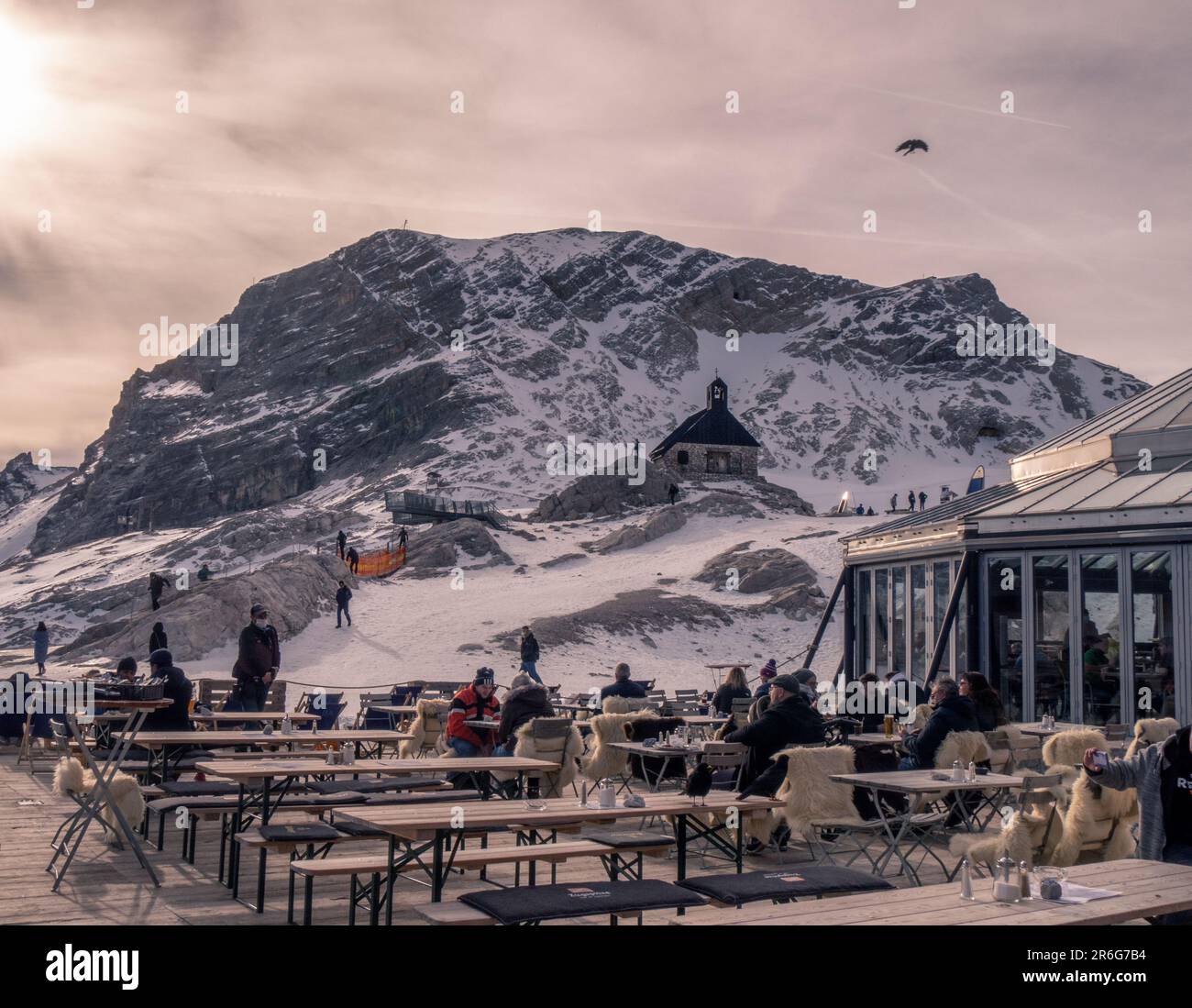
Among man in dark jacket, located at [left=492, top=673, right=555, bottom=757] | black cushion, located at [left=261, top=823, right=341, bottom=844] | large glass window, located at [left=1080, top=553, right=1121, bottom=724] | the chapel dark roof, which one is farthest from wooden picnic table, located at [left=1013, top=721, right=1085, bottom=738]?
the chapel dark roof

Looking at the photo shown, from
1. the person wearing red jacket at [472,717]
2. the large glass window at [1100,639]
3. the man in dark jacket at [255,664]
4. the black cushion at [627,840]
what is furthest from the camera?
the man in dark jacket at [255,664]

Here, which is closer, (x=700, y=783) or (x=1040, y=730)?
(x=700, y=783)

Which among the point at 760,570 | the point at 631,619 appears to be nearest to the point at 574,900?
the point at 631,619

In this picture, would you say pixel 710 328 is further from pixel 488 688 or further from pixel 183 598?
pixel 488 688

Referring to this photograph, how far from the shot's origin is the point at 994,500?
582 inches

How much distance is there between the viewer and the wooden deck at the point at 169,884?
6.27 metres

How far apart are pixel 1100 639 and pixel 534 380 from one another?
97790 mm

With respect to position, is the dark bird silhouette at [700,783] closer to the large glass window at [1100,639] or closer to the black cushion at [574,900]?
the black cushion at [574,900]

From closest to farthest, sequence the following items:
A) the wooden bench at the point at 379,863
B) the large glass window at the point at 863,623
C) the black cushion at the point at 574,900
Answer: the black cushion at the point at 574,900 < the wooden bench at the point at 379,863 < the large glass window at the point at 863,623

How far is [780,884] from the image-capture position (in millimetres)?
4895

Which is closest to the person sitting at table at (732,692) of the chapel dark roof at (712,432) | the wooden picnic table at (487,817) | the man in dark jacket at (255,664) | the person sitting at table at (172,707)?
the man in dark jacket at (255,664)

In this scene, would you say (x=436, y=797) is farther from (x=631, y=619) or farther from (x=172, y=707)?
Answer: (x=631, y=619)

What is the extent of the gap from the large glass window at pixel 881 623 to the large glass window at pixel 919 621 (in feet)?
2.93
